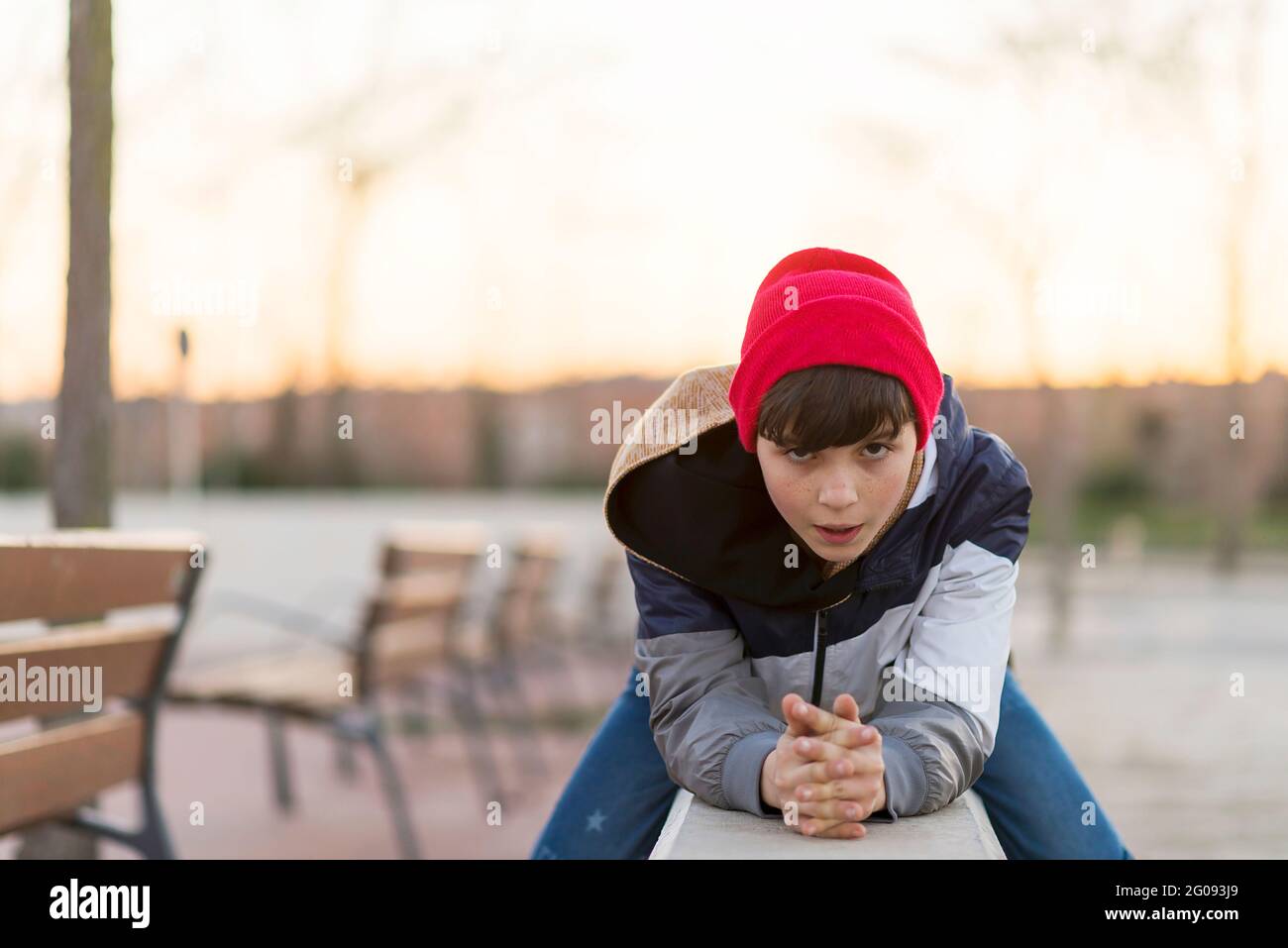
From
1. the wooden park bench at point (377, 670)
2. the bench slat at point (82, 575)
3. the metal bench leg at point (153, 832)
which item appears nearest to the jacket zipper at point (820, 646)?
the bench slat at point (82, 575)

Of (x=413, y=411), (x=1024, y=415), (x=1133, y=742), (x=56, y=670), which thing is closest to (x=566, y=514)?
(x=413, y=411)

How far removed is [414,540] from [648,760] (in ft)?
12.4

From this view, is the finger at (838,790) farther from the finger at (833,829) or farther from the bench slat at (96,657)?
the bench slat at (96,657)

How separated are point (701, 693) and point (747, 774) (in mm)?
217

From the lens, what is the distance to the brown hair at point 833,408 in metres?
1.82

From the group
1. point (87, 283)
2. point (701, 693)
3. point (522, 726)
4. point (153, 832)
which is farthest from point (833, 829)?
point (522, 726)

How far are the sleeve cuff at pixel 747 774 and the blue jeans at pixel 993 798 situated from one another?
1.38 ft

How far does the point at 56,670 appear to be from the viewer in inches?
108

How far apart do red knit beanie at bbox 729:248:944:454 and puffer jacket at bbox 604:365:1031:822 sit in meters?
0.15

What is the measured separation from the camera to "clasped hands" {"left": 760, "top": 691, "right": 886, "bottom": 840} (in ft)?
5.63

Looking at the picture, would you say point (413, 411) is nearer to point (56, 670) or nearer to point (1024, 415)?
point (1024, 415)

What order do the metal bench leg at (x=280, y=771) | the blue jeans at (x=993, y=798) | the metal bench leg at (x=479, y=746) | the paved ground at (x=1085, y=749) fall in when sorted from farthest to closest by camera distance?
the metal bench leg at (x=479, y=746) < the metal bench leg at (x=280, y=771) < the paved ground at (x=1085, y=749) < the blue jeans at (x=993, y=798)

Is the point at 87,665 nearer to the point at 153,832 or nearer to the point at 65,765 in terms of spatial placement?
the point at 65,765
